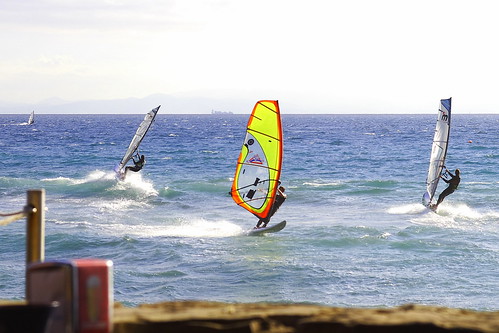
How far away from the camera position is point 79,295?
4043 mm

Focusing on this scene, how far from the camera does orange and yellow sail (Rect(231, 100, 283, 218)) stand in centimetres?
1656

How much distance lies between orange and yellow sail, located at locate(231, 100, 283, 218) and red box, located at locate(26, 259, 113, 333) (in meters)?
12.4

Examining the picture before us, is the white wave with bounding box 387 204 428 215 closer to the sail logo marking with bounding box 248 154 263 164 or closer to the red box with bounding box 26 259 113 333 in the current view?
the sail logo marking with bounding box 248 154 263 164

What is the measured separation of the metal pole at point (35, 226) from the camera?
5066 millimetres

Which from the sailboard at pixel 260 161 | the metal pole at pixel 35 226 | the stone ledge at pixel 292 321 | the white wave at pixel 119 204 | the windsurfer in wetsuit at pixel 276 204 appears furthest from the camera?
the white wave at pixel 119 204

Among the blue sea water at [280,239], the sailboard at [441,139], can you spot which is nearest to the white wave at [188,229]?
the blue sea water at [280,239]

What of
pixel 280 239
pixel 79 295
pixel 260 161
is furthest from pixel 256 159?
pixel 79 295

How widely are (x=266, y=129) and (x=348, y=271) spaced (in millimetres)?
4482

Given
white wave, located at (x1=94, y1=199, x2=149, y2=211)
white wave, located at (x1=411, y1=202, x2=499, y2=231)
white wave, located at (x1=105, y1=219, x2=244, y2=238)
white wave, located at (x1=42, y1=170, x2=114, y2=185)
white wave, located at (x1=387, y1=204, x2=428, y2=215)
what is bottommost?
white wave, located at (x1=42, y1=170, x2=114, y2=185)

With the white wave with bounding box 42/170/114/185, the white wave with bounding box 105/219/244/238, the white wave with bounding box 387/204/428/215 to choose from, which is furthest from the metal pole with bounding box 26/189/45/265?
the white wave with bounding box 42/170/114/185

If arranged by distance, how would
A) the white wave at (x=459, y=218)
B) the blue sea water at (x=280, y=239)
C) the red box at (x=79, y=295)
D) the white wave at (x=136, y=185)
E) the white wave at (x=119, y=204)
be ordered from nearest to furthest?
the red box at (x=79, y=295) < the blue sea water at (x=280, y=239) < the white wave at (x=459, y=218) < the white wave at (x=119, y=204) < the white wave at (x=136, y=185)

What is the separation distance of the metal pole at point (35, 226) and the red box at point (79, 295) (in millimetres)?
1007

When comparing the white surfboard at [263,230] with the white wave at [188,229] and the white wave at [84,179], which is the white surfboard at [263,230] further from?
the white wave at [84,179]

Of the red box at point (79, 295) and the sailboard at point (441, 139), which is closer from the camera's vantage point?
the red box at point (79, 295)
